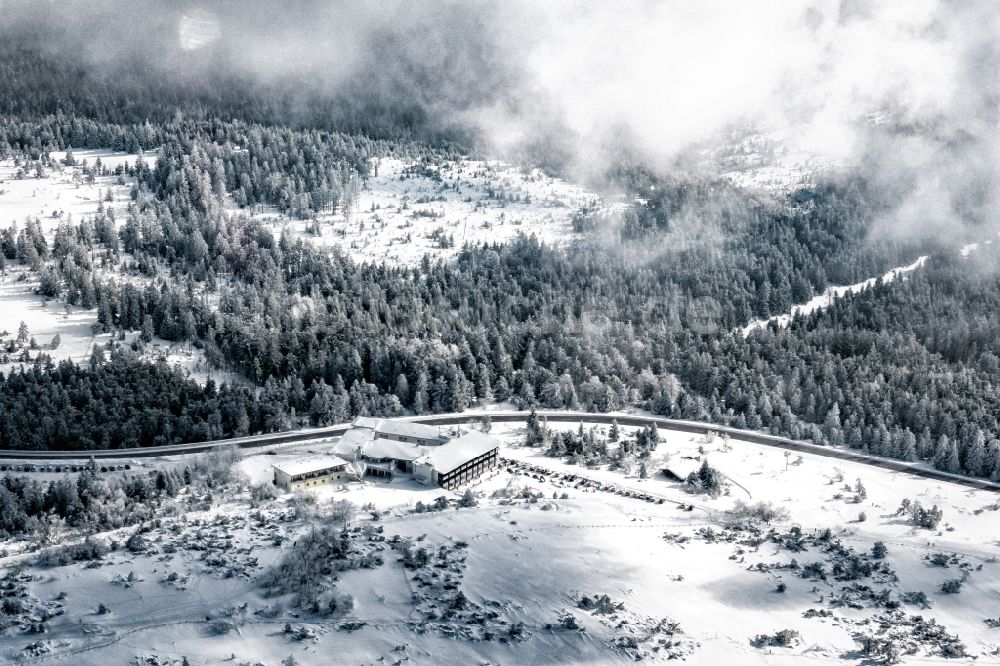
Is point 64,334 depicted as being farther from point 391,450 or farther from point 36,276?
point 391,450

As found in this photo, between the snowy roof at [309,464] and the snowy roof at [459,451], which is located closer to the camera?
the snowy roof at [309,464]

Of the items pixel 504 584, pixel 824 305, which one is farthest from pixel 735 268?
pixel 504 584

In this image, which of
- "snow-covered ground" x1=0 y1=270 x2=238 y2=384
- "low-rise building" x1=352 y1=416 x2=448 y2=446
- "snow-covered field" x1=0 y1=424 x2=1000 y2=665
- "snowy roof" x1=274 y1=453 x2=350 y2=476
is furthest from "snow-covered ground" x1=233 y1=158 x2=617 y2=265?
"snow-covered field" x1=0 y1=424 x2=1000 y2=665

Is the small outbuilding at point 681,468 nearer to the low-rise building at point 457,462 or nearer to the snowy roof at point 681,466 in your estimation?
the snowy roof at point 681,466

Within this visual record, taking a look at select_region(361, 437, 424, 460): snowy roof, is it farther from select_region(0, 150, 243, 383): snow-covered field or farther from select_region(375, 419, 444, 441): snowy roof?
select_region(0, 150, 243, 383): snow-covered field

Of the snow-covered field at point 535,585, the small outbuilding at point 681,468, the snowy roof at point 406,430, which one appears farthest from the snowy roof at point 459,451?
the small outbuilding at point 681,468

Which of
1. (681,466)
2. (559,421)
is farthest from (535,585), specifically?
(559,421)
